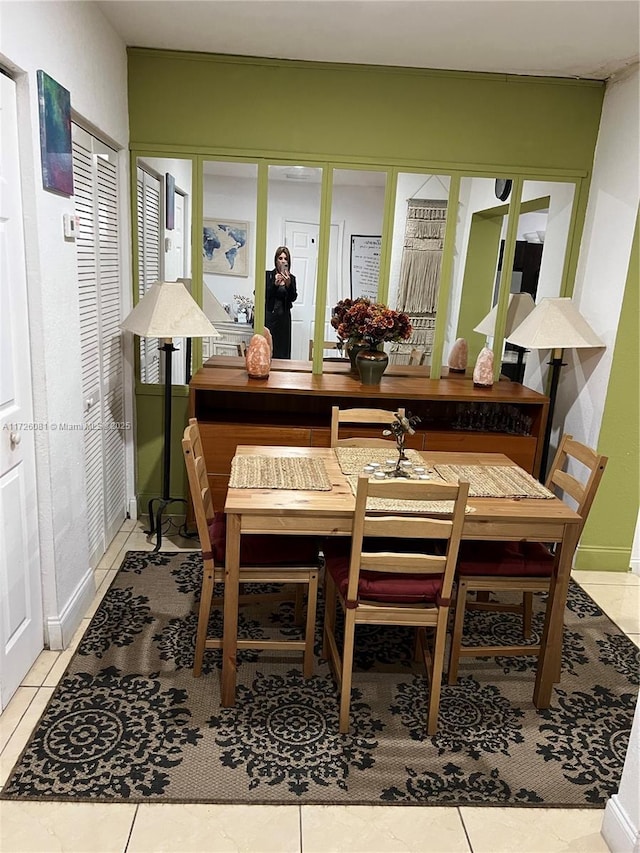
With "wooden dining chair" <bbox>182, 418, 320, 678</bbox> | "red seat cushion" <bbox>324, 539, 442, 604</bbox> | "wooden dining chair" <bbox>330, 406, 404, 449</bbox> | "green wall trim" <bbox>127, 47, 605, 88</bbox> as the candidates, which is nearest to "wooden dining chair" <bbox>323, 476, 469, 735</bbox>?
"red seat cushion" <bbox>324, 539, 442, 604</bbox>

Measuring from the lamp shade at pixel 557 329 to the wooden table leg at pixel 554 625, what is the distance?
1384 millimetres

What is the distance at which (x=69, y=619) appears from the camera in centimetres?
272

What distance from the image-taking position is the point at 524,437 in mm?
3697

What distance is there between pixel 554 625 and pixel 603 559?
4.91 ft

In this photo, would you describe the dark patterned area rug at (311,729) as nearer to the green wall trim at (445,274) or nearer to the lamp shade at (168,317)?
the lamp shade at (168,317)

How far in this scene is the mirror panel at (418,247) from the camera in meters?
3.72

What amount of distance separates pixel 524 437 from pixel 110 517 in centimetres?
239

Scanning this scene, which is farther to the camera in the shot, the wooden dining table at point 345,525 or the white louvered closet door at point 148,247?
the white louvered closet door at point 148,247

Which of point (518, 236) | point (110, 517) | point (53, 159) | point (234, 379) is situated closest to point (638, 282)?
point (518, 236)

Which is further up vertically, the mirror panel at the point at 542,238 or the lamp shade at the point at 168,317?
the mirror panel at the point at 542,238

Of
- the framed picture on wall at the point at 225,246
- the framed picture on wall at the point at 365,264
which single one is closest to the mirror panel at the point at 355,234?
the framed picture on wall at the point at 365,264

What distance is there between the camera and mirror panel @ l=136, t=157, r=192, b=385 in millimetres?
3656

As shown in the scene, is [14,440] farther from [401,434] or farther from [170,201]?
[170,201]

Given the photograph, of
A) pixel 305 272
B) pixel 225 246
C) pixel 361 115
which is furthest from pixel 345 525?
pixel 361 115
